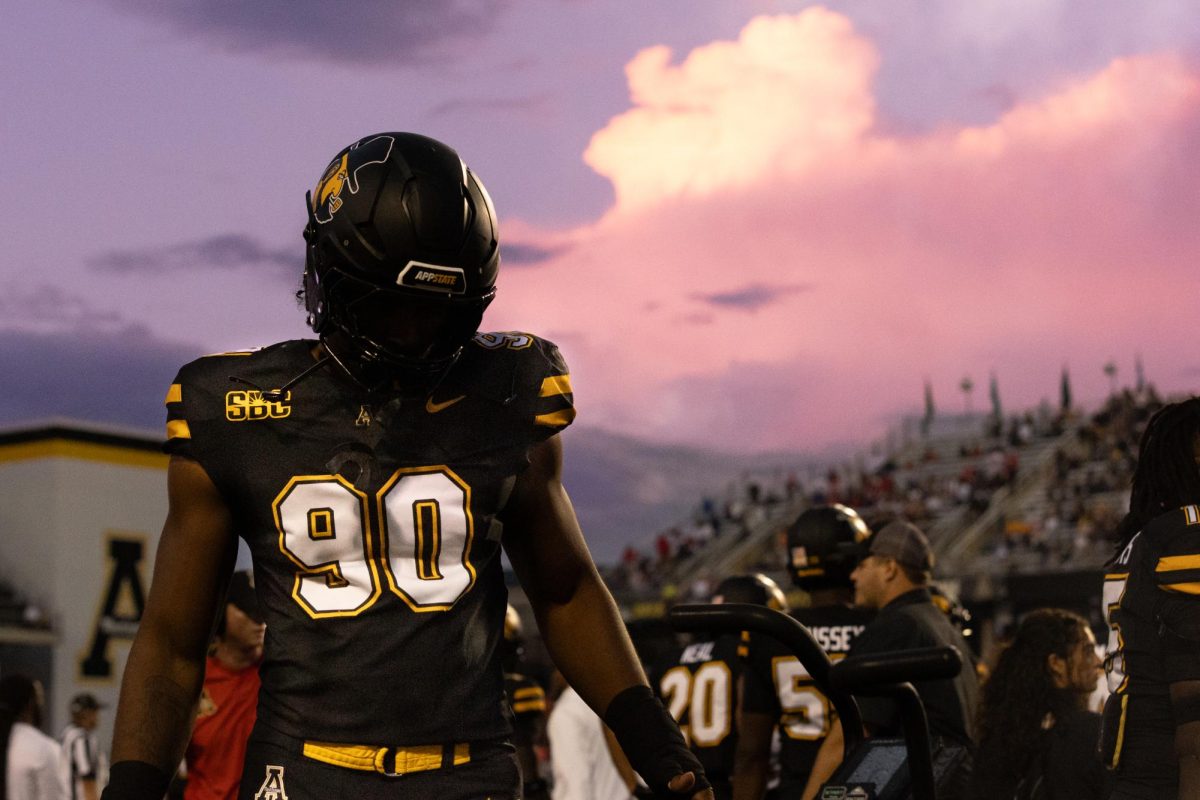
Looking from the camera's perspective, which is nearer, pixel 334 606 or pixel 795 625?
pixel 795 625

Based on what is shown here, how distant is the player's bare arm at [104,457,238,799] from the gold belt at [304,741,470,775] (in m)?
0.24

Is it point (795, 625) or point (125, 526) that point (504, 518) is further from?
point (125, 526)

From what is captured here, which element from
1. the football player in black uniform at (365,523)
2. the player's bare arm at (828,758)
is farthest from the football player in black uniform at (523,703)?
the football player in black uniform at (365,523)

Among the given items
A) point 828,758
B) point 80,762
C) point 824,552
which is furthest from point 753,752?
point 80,762

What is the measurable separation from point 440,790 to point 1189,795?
6.68 ft

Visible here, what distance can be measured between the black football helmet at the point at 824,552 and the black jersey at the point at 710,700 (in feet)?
2.63

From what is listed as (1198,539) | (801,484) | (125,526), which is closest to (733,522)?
(801,484)

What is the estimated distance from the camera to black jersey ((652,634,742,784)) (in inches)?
290

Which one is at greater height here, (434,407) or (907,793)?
(434,407)

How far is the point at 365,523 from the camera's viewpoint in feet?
9.09

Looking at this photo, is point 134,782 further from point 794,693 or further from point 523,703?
point 523,703

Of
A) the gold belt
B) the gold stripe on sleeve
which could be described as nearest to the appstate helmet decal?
the gold belt

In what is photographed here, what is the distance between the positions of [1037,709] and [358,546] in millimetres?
4117

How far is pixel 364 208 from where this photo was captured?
280cm
